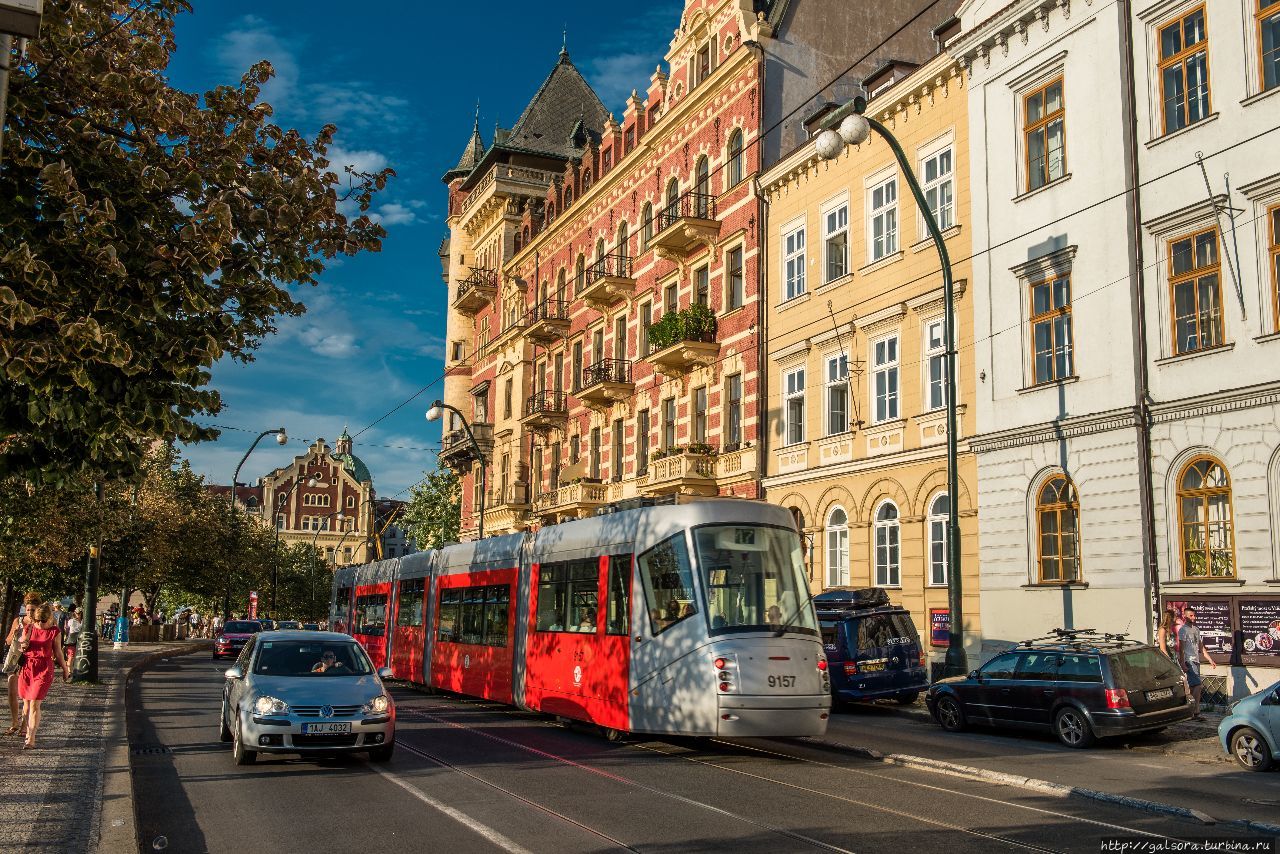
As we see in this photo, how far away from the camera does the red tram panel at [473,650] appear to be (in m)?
19.7

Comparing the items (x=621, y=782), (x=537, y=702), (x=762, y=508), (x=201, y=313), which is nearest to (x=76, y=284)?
Result: (x=201, y=313)

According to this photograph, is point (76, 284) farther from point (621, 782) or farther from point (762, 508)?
point (762, 508)

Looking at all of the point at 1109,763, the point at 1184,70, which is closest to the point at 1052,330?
the point at 1184,70

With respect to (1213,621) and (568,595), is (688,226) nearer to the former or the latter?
(568,595)

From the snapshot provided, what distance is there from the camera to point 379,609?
29.5 m

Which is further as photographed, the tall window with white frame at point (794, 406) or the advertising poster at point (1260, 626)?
the tall window with white frame at point (794, 406)

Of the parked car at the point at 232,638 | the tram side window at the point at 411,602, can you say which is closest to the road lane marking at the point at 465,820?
the tram side window at the point at 411,602

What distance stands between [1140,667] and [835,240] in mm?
16860

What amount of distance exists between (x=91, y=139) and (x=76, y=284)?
4.05 feet

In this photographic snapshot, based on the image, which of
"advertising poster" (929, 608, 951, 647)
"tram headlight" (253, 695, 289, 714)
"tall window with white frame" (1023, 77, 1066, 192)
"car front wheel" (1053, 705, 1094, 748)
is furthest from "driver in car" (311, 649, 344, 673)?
"tall window with white frame" (1023, 77, 1066, 192)

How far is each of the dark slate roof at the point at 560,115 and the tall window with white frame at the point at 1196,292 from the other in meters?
38.8

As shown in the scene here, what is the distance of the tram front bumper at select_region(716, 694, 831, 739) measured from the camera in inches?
522

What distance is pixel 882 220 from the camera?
93.4ft

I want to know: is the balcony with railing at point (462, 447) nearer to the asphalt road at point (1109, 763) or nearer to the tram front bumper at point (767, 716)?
the asphalt road at point (1109, 763)
